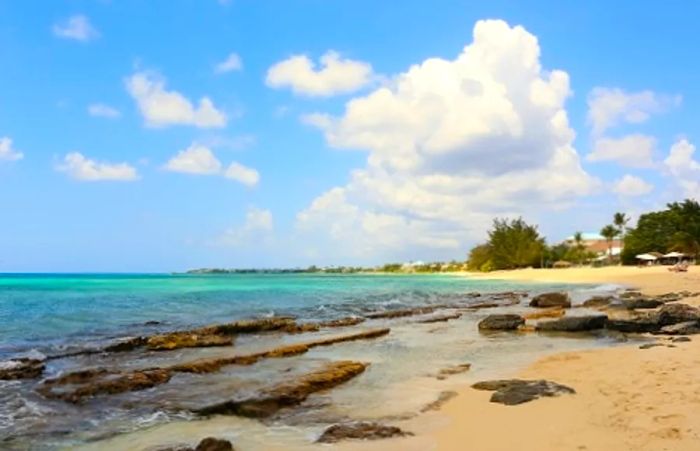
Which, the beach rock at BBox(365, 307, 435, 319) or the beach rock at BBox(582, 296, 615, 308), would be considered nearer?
the beach rock at BBox(365, 307, 435, 319)

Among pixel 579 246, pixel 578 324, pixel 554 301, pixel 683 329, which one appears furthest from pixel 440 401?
pixel 579 246

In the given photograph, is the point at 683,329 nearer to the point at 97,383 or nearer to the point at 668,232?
the point at 97,383

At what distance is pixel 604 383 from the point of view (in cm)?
1130

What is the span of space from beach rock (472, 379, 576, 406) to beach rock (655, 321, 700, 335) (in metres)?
10.2

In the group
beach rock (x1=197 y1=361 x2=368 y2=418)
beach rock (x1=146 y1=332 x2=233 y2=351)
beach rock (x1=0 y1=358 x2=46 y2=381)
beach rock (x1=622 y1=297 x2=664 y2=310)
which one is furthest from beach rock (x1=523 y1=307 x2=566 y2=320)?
beach rock (x1=0 y1=358 x2=46 y2=381)

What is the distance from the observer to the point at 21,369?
14828 millimetres

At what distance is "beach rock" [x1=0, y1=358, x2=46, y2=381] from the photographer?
1419cm

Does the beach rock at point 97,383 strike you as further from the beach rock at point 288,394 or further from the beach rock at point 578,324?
the beach rock at point 578,324

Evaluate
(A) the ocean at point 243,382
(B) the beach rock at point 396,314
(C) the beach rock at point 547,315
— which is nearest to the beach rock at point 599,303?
(C) the beach rock at point 547,315

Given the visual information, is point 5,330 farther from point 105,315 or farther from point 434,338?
point 434,338

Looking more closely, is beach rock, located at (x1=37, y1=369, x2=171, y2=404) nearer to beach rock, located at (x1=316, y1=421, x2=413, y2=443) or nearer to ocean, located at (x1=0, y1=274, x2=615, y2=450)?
ocean, located at (x1=0, y1=274, x2=615, y2=450)

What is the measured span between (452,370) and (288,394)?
4.56 m

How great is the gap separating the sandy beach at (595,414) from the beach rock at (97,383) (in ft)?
22.3

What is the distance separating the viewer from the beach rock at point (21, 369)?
14.2 meters
